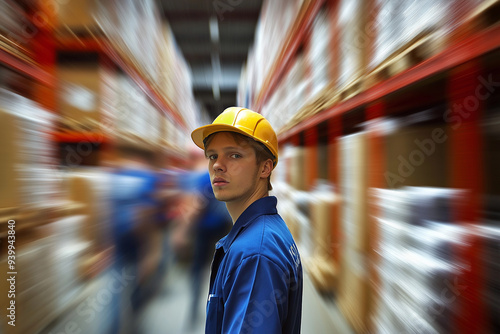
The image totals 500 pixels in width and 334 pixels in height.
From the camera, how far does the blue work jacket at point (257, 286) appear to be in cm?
87

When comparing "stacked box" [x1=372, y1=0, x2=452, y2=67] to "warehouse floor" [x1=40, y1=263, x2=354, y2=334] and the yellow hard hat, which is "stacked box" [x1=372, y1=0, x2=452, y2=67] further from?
"warehouse floor" [x1=40, y1=263, x2=354, y2=334]

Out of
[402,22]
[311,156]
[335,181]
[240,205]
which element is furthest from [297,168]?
[402,22]

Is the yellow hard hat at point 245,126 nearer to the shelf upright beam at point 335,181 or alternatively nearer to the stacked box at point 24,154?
the shelf upright beam at point 335,181

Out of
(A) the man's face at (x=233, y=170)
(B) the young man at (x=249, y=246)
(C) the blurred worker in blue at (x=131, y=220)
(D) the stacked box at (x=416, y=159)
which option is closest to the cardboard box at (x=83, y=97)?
(C) the blurred worker in blue at (x=131, y=220)

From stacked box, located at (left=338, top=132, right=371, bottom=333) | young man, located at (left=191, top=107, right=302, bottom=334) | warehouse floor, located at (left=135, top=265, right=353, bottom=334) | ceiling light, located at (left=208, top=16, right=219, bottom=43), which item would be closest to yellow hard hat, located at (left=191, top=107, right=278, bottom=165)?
young man, located at (left=191, top=107, right=302, bottom=334)

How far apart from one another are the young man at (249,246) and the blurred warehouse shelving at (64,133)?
2.76 feet

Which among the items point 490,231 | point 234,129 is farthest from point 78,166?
point 490,231

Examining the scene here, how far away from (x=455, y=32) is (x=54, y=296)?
2.27m

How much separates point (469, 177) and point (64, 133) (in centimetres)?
252

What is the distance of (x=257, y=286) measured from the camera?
89 centimetres

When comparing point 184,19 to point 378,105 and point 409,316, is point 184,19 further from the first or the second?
point 409,316

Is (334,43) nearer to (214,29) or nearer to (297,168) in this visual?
(297,168)

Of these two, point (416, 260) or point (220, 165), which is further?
point (220, 165)

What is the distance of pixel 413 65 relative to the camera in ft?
3.33
